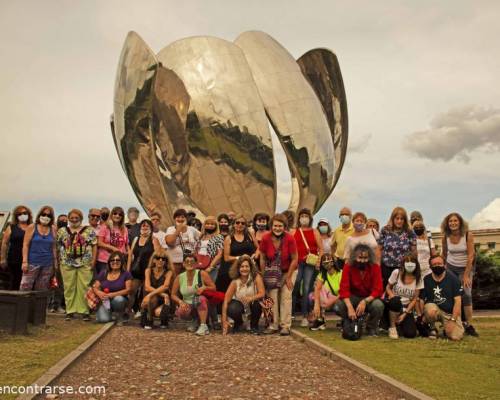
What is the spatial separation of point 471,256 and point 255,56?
6459mm

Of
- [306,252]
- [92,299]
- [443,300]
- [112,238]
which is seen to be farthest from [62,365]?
[443,300]

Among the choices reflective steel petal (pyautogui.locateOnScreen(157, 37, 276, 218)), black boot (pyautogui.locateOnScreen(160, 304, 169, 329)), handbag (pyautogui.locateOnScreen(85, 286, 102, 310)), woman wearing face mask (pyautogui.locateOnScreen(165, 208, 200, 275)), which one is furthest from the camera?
reflective steel petal (pyautogui.locateOnScreen(157, 37, 276, 218))

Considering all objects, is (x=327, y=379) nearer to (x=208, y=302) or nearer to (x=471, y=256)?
(x=208, y=302)

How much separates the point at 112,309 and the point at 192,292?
3.54 feet

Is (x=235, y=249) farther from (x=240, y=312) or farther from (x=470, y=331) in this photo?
(x=470, y=331)

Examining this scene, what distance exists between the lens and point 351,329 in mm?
5961

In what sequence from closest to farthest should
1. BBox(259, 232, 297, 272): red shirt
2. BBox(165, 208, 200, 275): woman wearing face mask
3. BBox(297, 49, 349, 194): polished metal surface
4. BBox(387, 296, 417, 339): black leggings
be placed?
BBox(387, 296, 417, 339): black leggings
BBox(259, 232, 297, 272): red shirt
BBox(165, 208, 200, 275): woman wearing face mask
BBox(297, 49, 349, 194): polished metal surface

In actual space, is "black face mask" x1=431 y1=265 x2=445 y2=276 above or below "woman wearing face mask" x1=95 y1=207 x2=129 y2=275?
below

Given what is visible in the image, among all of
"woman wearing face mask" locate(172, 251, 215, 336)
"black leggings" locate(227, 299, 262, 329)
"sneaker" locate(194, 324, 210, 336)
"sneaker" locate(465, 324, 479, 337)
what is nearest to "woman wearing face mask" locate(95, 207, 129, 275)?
"woman wearing face mask" locate(172, 251, 215, 336)

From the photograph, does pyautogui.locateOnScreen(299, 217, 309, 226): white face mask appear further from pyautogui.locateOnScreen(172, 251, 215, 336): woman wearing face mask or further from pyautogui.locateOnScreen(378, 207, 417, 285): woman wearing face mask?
pyautogui.locateOnScreen(172, 251, 215, 336): woman wearing face mask

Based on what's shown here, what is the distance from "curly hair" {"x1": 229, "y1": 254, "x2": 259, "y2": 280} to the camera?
21.0ft

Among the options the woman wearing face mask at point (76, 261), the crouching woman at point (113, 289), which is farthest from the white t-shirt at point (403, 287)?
the woman wearing face mask at point (76, 261)

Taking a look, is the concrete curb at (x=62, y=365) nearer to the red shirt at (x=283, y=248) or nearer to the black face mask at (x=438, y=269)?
the red shirt at (x=283, y=248)

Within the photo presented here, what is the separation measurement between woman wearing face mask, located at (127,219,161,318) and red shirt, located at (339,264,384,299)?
2335 millimetres
